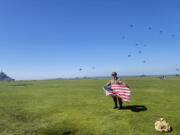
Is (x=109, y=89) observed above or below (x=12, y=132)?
above

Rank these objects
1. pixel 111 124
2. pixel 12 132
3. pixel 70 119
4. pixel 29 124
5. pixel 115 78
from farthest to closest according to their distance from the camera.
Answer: pixel 115 78, pixel 70 119, pixel 29 124, pixel 111 124, pixel 12 132

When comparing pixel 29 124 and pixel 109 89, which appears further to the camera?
pixel 109 89

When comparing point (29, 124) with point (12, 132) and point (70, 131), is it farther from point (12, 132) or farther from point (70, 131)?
point (70, 131)

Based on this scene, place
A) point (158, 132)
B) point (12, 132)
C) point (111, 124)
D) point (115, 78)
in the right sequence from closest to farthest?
point (158, 132) < point (12, 132) < point (111, 124) < point (115, 78)

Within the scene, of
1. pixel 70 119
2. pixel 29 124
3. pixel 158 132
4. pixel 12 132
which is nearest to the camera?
pixel 158 132

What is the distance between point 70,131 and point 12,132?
116 inches

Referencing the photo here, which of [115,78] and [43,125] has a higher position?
[115,78]

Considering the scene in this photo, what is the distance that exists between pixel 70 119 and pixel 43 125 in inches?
65.8

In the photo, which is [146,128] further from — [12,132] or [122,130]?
[12,132]

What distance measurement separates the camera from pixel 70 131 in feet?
22.6

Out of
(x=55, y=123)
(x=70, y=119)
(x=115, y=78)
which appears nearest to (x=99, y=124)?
(x=70, y=119)

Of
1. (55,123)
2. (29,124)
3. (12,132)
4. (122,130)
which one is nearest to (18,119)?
(29,124)

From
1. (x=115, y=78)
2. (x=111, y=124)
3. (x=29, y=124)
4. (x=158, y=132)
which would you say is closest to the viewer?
(x=158, y=132)

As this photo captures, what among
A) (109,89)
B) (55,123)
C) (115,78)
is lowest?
(55,123)
